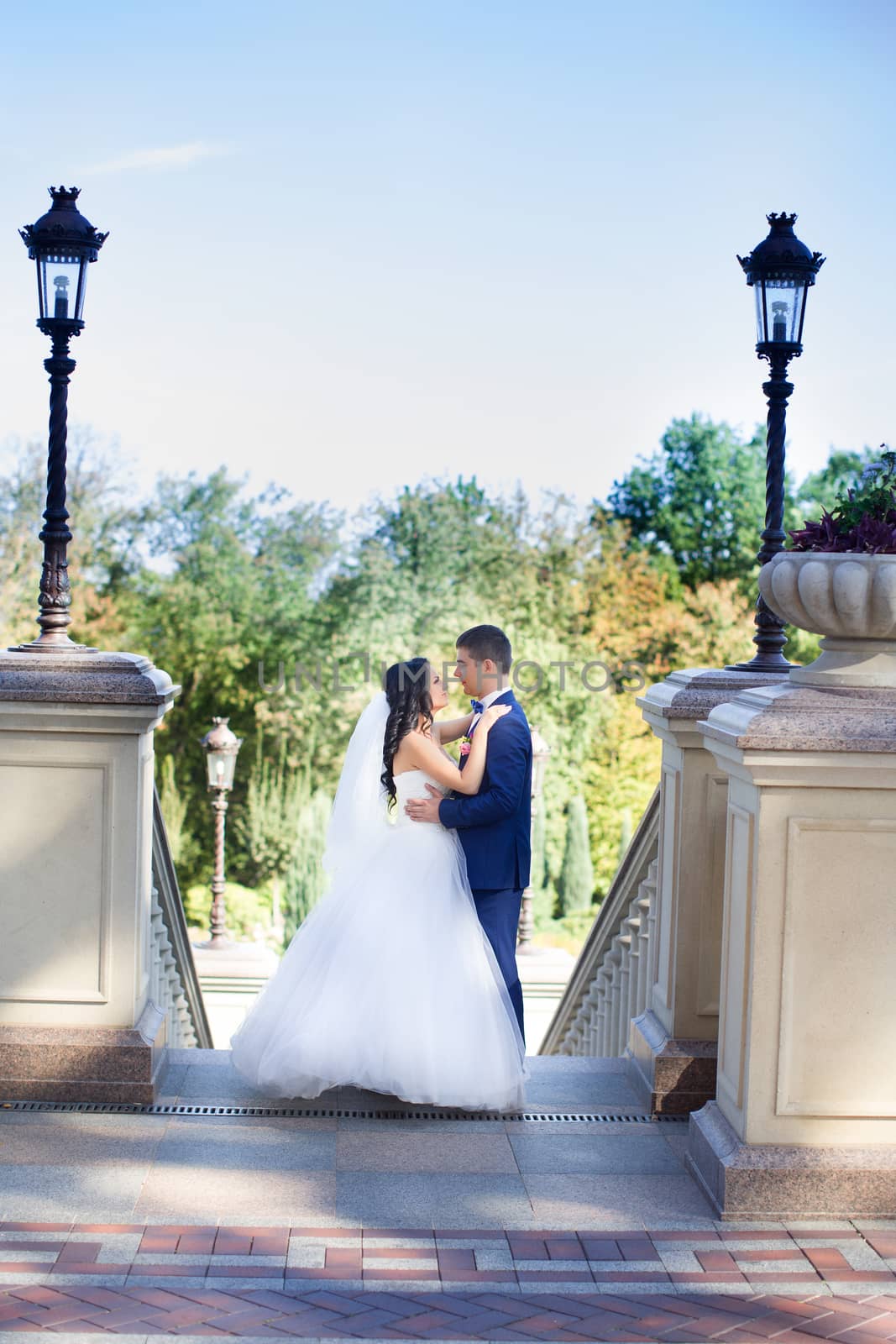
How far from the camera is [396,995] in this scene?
506cm

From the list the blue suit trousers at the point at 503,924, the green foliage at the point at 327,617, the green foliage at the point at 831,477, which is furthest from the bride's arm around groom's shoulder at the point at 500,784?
the green foliage at the point at 831,477

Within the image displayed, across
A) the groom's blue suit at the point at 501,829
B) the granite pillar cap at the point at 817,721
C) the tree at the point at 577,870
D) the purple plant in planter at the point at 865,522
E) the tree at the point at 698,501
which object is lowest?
the tree at the point at 577,870

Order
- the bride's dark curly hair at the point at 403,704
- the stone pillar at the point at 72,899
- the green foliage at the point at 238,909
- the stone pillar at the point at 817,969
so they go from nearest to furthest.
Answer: the stone pillar at the point at 817,969, the stone pillar at the point at 72,899, the bride's dark curly hair at the point at 403,704, the green foliage at the point at 238,909

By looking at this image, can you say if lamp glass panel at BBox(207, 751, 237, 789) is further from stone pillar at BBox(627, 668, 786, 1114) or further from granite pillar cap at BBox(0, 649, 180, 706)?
stone pillar at BBox(627, 668, 786, 1114)

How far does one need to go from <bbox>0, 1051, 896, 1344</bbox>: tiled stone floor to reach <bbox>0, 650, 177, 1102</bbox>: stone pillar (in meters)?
0.20

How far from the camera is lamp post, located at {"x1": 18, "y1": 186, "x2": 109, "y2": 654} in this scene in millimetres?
5234

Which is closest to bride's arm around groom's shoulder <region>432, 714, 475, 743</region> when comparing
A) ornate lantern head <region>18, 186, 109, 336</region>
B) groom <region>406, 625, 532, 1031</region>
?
groom <region>406, 625, 532, 1031</region>

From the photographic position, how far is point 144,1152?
4.49 meters

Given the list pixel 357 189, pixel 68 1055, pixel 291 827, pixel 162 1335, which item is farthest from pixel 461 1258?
pixel 357 189

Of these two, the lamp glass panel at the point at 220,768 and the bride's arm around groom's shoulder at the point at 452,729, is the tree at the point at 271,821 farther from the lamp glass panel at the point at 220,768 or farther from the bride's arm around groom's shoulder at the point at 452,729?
the bride's arm around groom's shoulder at the point at 452,729

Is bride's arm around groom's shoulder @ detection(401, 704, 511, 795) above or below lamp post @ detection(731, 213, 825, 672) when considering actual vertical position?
below

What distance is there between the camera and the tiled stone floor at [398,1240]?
3418 millimetres

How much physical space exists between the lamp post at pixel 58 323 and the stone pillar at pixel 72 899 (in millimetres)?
374

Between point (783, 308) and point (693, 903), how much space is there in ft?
7.78
